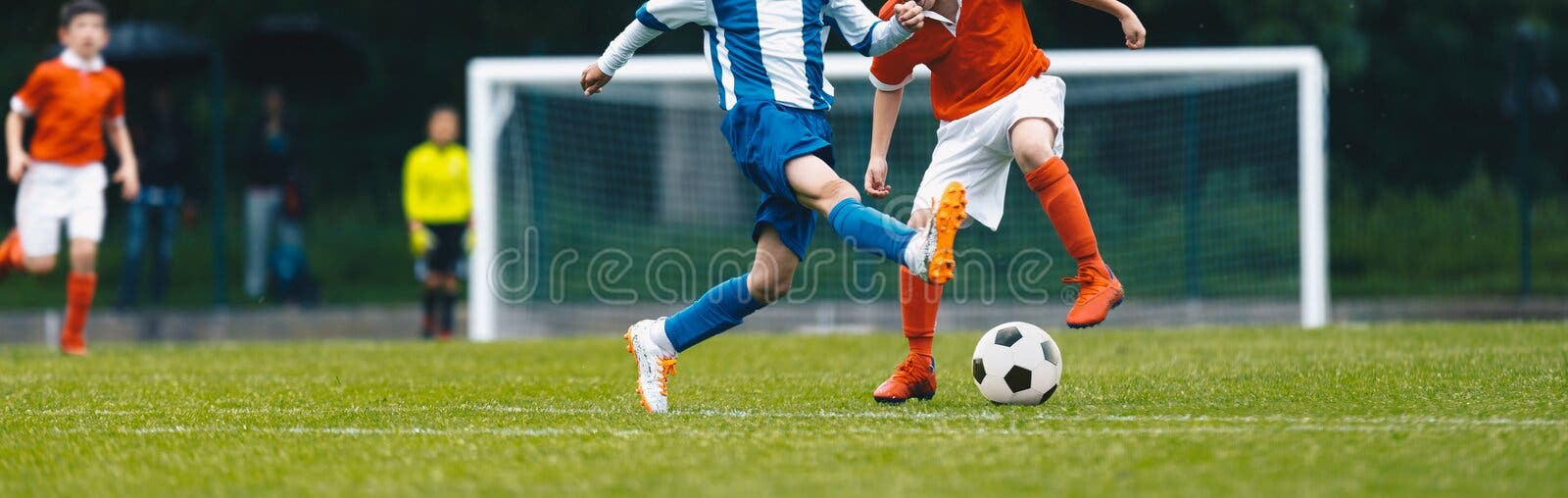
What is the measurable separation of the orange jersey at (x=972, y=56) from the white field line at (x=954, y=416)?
1222 millimetres

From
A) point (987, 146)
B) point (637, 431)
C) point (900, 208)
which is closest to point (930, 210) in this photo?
point (987, 146)

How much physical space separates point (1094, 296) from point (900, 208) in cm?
827

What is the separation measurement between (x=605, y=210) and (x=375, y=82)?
8222mm

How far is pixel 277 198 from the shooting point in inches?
594

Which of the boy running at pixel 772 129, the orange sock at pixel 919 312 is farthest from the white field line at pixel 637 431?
the orange sock at pixel 919 312

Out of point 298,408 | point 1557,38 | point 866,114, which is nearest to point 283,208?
point 866,114

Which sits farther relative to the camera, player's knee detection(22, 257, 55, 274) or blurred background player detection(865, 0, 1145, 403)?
player's knee detection(22, 257, 55, 274)

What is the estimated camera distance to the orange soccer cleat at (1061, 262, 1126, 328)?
5.43 m

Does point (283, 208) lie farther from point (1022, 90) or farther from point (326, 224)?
point (1022, 90)

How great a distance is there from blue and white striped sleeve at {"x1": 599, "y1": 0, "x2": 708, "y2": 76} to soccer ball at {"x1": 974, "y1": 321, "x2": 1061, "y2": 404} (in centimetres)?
137

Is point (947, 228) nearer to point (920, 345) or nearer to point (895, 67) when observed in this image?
point (920, 345)

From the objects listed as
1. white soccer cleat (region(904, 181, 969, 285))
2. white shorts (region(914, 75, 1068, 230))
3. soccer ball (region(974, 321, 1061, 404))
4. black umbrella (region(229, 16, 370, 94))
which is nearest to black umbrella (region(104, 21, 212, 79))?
black umbrella (region(229, 16, 370, 94))

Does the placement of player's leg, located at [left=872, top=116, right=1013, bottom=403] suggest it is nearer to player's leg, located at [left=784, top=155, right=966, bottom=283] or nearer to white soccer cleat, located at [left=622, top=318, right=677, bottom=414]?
white soccer cleat, located at [left=622, top=318, right=677, bottom=414]

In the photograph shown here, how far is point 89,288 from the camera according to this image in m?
9.49
